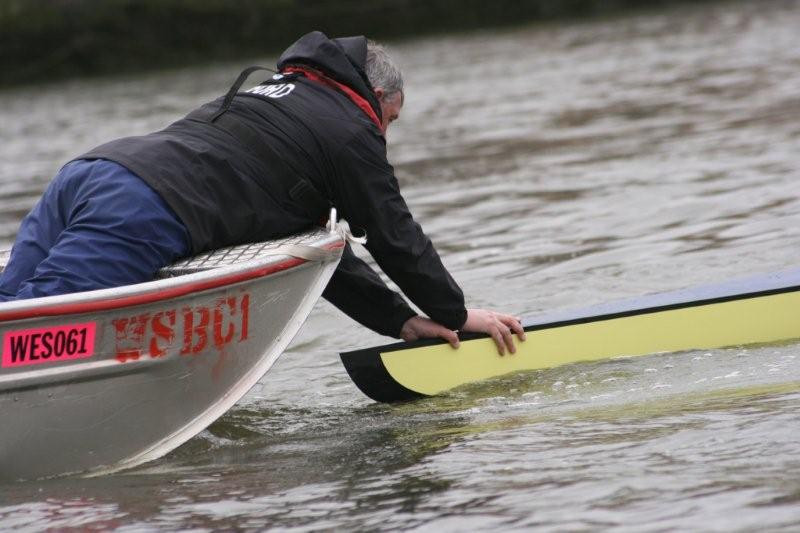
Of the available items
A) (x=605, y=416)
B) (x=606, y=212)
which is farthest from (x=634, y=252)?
(x=605, y=416)

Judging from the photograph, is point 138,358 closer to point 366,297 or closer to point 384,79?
point 366,297

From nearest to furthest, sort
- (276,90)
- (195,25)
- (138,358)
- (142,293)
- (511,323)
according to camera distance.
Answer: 1. (142,293)
2. (138,358)
3. (276,90)
4. (511,323)
5. (195,25)

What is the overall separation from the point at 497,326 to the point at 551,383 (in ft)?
1.06

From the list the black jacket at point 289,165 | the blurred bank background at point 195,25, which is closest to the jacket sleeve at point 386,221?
the black jacket at point 289,165

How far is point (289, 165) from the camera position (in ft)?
17.1

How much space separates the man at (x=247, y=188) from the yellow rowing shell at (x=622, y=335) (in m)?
0.30

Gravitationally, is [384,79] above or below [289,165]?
above

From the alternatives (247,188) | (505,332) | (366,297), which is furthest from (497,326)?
(247,188)

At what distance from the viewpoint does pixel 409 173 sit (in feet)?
41.7

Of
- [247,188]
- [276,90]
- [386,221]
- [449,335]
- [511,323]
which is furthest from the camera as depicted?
[511,323]

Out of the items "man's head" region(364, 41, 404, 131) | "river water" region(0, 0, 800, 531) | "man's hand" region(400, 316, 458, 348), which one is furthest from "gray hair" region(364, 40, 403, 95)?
"river water" region(0, 0, 800, 531)

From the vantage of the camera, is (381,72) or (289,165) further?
(381,72)

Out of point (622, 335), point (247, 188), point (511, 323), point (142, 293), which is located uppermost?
point (247, 188)

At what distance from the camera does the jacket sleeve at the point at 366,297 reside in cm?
582
